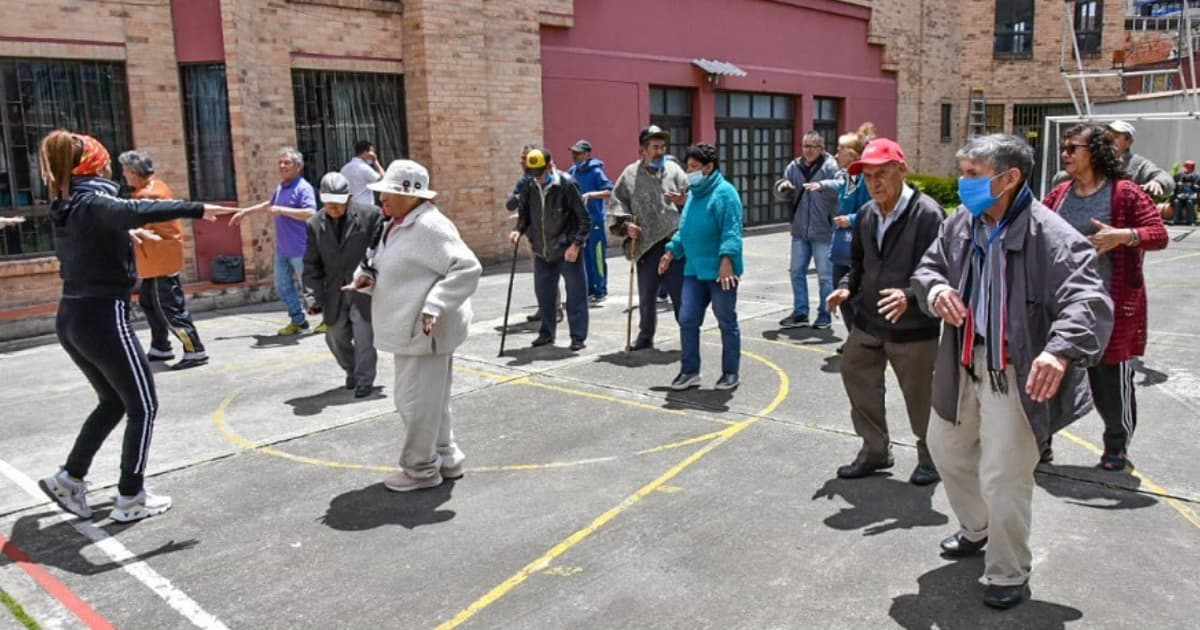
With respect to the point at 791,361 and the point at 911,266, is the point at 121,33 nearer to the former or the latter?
the point at 791,361

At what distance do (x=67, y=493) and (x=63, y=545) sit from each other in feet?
1.25

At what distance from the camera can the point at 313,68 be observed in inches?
524

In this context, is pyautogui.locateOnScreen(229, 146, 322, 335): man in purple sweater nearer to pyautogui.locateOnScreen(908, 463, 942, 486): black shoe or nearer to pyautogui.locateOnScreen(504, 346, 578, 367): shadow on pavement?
pyautogui.locateOnScreen(504, 346, 578, 367): shadow on pavement

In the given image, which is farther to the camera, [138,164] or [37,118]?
[37,118]

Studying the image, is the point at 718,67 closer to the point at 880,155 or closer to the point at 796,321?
the point at 796,321

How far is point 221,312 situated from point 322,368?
406cm

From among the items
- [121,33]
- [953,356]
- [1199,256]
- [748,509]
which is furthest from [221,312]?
[1199,256]

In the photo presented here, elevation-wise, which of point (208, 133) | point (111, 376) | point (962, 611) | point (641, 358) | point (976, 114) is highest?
point (976, 114)

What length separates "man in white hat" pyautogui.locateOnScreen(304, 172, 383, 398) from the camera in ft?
23.3

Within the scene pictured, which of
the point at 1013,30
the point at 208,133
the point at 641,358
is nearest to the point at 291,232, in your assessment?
the point at 208,133

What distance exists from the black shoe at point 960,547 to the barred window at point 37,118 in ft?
36.0

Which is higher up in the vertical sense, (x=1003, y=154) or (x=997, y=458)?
(x=1003, y=154)

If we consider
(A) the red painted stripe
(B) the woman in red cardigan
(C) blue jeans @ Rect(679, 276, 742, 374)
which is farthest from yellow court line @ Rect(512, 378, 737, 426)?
(A) the red painted stripe

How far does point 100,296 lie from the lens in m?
4.82
